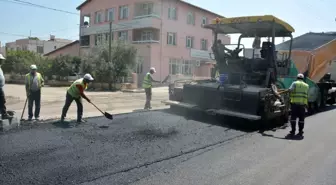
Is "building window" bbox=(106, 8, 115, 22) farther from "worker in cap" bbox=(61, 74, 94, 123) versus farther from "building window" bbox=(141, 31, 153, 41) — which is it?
"worker in cap" bbox=(61, 74, 94, 123)

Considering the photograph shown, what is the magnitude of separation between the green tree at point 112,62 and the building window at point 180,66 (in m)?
6.85

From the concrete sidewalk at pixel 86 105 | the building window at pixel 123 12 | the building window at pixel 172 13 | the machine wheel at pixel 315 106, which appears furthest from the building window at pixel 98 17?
the machine wheel at pixel 315 106

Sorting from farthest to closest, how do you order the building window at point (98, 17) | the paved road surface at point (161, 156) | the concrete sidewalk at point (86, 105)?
the building window at point (98, 17) < the concrete sidewalk at point (86, 105) < the paved road surface at point (161, 156)

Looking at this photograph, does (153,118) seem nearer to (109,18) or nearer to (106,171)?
(106,171)

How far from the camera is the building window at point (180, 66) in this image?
2758 cm

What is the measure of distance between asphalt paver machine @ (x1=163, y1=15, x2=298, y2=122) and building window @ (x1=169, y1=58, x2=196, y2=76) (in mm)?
18482

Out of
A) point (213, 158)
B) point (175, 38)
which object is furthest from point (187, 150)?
point (175, 38)

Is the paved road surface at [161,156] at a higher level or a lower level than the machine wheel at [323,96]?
lower

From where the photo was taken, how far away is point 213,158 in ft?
16.3

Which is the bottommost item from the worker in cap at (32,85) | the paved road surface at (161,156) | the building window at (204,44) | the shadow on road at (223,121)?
the paved road surface at (161,156)

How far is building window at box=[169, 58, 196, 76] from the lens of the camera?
90.5ft

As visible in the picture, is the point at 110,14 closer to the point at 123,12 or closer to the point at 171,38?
the point at 123,12

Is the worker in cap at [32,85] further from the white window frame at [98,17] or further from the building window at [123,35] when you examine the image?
the white window frame at [98,17]

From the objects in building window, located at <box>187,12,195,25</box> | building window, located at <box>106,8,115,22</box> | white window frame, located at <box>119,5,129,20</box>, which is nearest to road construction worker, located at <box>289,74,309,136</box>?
building window, located at <box>187,12,195,25</box>
